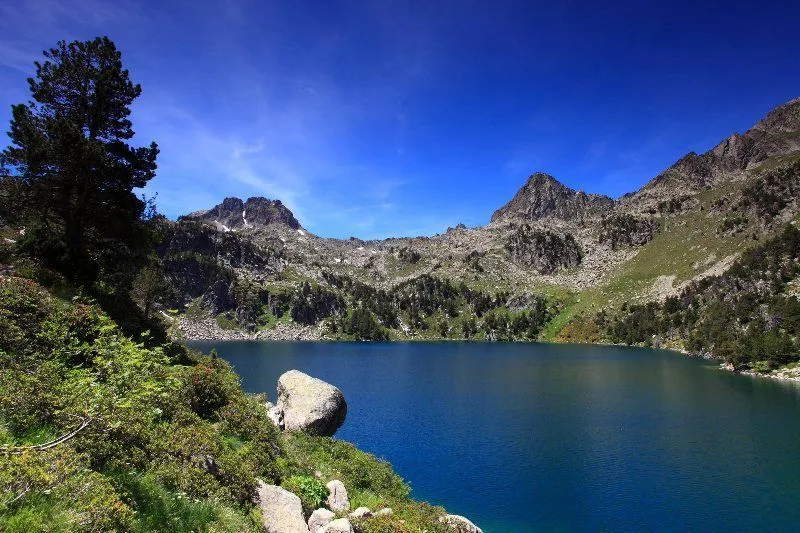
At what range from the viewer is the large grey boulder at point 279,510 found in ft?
47.0

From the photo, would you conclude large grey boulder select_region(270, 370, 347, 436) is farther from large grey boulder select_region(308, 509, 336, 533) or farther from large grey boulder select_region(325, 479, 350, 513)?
large grey boulder select_region(308, 509, 336, 533)

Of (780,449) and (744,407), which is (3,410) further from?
(744,407)

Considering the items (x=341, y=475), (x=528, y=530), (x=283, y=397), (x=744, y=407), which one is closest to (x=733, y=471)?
(x=528, y=530)

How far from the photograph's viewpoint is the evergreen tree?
27672 millimetres

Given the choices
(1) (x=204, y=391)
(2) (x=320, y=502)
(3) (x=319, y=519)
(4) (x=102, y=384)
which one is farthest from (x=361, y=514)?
(4) (x=102, y=384)

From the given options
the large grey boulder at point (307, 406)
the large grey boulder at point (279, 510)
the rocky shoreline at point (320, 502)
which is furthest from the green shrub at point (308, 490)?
the large grey boulder at point (307, 406)

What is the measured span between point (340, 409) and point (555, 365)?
103m

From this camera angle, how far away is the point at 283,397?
35469 millimetres

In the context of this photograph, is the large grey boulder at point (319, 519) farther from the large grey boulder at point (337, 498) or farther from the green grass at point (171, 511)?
the green grass at point (171, 511)

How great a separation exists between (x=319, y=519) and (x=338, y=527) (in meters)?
1.98

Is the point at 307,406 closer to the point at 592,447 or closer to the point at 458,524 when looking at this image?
the point at 458,524

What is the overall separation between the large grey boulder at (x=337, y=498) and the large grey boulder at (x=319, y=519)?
243 centimetres

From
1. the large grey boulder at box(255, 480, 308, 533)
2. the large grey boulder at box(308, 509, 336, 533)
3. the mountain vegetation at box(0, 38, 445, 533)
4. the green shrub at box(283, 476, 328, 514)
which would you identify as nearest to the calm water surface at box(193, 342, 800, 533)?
the mountain vegetation at box(0, 38, 445, 533)

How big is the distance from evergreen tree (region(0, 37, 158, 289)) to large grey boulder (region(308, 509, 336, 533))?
2351 centimetres
